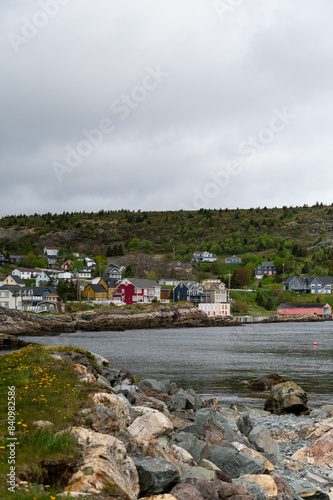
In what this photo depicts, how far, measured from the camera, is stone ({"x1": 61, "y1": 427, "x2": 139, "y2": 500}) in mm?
7660

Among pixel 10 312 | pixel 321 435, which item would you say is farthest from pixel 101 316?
pixel 321 435

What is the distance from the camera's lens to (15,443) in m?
8.60

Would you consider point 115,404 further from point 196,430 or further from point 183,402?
point 183,402

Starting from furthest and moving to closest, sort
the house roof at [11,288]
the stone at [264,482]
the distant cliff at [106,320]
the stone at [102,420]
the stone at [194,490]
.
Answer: the house roof at [11,288]
the distant cliff at [106,320]
the stone at [264,482]
the stone at [102,420]
the stone at [194,490]

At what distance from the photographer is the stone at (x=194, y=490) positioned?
27.3ft

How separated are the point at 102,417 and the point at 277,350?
154 ft

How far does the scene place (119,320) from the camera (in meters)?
97.4

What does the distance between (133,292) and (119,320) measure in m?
26.8

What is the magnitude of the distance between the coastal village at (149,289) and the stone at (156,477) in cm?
9451

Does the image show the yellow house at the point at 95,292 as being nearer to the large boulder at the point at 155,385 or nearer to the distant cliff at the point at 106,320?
the distant cliff at the point at 106,320

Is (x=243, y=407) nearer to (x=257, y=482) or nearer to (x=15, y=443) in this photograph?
(x=257, y=482)

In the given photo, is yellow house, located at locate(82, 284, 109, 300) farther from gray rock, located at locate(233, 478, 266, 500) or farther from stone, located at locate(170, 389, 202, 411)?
gray rock, located at locate(233, 478, 266, 500)

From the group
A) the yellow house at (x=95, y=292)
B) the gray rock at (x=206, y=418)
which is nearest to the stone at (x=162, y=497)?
the gray rock at (x=206, y=418)

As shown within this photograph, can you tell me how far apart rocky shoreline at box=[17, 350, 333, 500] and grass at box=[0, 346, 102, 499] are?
0.98 feet
